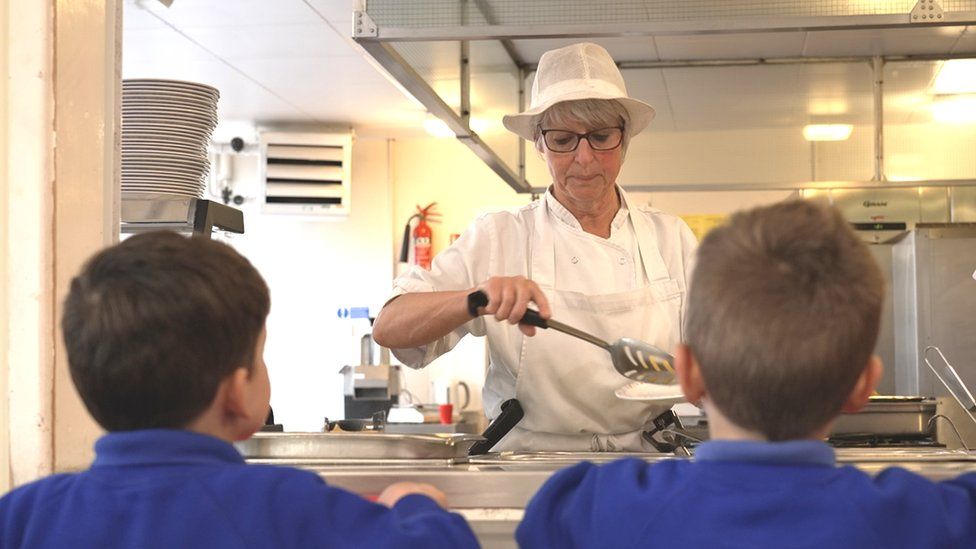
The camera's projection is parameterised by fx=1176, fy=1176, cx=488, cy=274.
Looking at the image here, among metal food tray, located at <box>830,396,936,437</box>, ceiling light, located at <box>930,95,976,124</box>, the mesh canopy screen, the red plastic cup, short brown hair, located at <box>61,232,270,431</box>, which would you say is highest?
ceiling light, located at <box>930,95,976,124</box>

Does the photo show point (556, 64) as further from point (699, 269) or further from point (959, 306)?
point (959, 306)

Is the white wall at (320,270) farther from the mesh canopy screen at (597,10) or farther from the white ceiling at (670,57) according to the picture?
the mesh canopy screen at (597,10)

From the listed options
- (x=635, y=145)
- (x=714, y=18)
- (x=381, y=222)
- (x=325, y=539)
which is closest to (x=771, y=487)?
(x=325, y=539)

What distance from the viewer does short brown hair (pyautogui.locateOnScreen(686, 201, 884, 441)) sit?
103cm

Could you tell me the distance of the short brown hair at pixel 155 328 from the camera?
109 cm

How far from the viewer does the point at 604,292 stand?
2318 mm

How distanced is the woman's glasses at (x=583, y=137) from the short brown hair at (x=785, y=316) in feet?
4.17

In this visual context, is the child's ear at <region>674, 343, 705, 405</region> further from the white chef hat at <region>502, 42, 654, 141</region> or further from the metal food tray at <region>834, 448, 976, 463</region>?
the white chef hat at <region>502, 42, 654, 141</region>

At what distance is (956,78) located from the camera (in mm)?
5375

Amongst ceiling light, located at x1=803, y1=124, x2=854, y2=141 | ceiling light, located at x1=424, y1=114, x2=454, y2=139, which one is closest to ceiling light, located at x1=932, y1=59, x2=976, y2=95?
ceiling light, located at x1=803, y1=124, x2=854, y2=141

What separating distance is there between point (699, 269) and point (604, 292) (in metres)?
1.24

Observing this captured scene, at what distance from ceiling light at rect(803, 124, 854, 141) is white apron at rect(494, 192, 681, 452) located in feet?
10.6

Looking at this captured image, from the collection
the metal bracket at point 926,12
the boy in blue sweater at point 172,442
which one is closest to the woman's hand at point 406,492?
the boy in blue sweater at point 172,442

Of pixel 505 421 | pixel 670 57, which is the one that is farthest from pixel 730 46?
pixel 505 421
